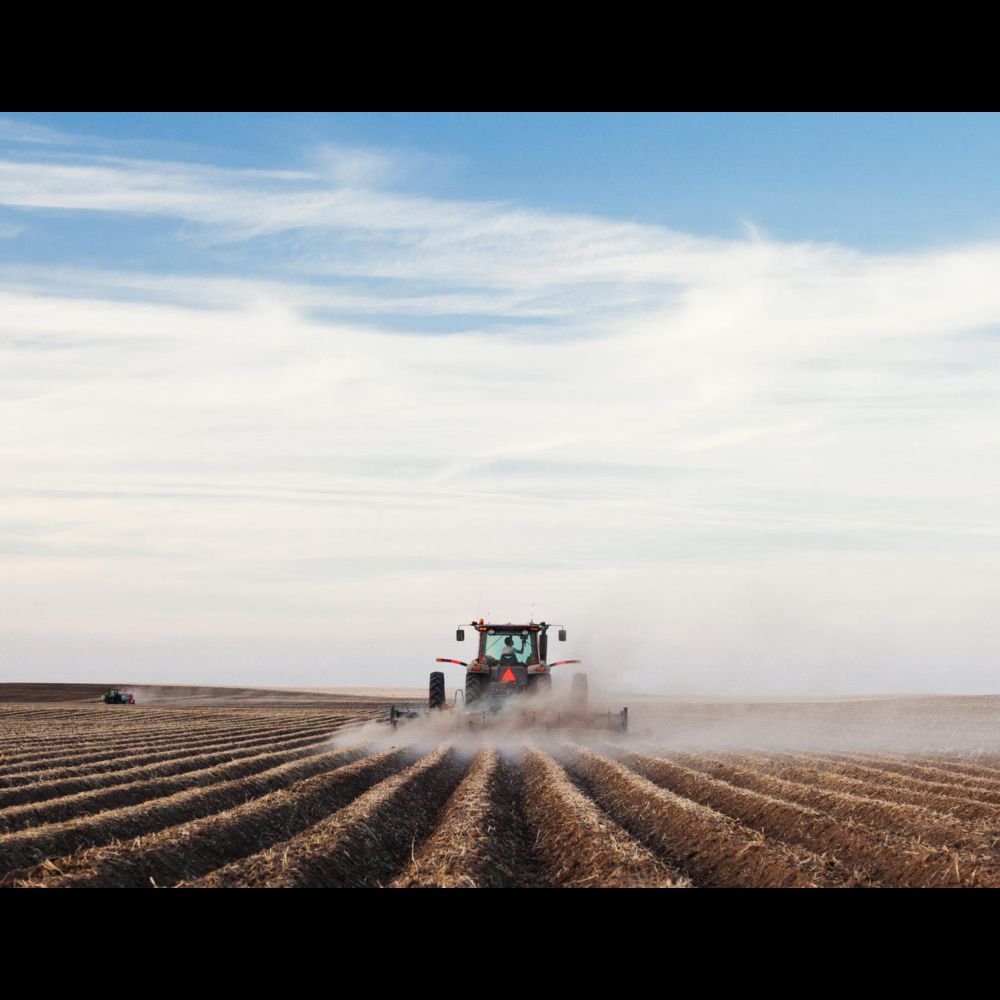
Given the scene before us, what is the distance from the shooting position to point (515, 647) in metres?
31.2

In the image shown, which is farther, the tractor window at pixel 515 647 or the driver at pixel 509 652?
the tractor window at pixel 515 647

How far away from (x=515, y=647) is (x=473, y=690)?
1.96 meters

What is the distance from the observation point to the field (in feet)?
35.9

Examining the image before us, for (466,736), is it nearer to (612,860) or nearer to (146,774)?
(146,774)

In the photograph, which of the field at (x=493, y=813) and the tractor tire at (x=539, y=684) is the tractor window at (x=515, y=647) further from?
the field at (x=493, y=813)

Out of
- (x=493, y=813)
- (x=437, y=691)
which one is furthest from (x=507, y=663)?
(x=493, y=813)

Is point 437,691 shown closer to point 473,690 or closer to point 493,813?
point 473,690

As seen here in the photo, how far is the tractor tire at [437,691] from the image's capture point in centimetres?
3075

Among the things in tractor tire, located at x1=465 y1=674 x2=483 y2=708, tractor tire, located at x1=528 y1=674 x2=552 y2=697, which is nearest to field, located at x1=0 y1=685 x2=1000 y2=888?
tractor tire, located at x1=465 y1=674 x2=483 y2=708

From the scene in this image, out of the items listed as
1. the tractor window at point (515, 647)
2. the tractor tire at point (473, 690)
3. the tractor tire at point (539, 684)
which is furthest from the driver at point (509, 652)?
the tractor tire at point (473, 690)

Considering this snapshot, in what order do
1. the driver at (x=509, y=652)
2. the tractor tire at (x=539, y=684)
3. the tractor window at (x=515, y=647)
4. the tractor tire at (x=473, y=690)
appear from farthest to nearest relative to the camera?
the tractor window at (x=515, y=647) → the driver at (x=509, y=652) → the tractor tire at (x=539, y=684) → the tractor tire at (x=473, y=690)

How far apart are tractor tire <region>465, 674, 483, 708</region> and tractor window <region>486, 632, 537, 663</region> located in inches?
41.3

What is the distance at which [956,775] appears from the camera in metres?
20.5

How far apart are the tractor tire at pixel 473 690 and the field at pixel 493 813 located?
1.09 metres
